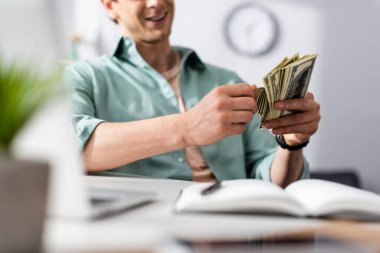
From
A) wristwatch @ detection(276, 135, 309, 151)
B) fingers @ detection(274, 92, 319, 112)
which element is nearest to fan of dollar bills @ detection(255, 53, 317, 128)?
fingers @ detection(274, 92, 319, 112)

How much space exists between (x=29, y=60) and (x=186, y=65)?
4.69 feet

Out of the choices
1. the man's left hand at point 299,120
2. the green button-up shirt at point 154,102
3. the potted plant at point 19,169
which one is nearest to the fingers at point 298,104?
the man's left hand at point 299,120

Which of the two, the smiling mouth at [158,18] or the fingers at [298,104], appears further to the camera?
the smiling mouth at [158,18]

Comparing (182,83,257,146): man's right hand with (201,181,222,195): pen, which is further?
(182,83,257,146): man's right hand

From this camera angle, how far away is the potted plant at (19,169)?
48 cm

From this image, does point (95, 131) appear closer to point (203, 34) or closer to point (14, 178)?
point (14, 178)

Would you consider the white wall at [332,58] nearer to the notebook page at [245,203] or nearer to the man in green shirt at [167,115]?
the man in green shirt at [167,115]

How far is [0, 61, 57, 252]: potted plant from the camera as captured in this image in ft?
1.59

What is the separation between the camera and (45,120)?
56cm

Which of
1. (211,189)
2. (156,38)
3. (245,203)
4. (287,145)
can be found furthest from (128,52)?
(245,203)

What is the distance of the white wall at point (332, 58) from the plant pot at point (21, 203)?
334 centimetres

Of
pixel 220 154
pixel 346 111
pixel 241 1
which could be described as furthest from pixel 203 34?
pixel 220 154

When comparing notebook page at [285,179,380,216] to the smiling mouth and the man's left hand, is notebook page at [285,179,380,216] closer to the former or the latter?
the man's left hand

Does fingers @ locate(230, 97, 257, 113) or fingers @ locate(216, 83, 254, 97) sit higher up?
fingers @ locate(216, 83, 254, 97)
